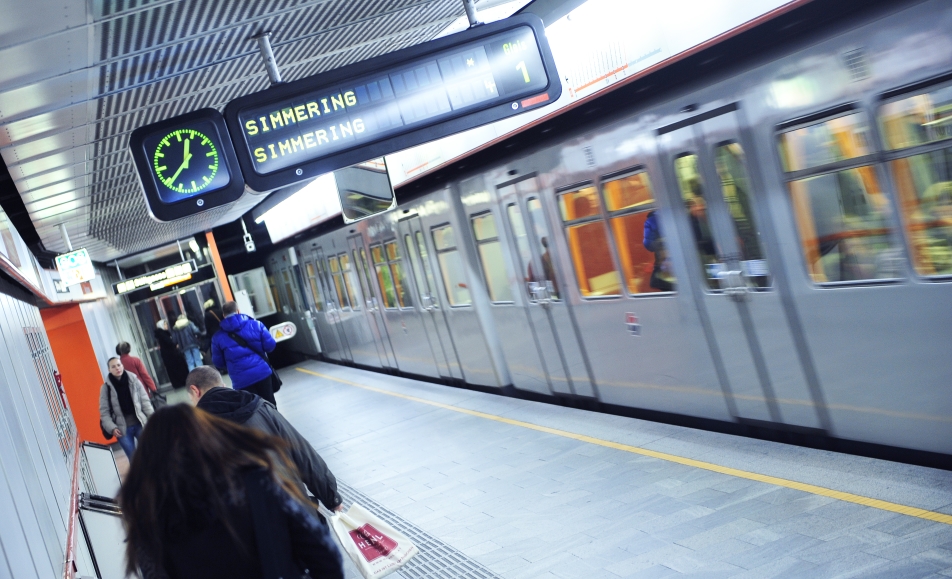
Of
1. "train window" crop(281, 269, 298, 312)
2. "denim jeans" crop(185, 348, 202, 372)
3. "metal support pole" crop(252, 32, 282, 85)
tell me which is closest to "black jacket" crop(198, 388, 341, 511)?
"metal support pole" crop(252, 32, 282, 85)

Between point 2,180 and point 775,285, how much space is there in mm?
7472

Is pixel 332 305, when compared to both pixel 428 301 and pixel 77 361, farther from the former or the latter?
pixel 428 301

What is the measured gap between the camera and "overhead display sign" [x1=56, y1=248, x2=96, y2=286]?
47.2 feet

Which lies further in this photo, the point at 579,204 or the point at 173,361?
the point at 173,361

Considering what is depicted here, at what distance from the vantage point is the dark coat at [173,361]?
27.7 meters

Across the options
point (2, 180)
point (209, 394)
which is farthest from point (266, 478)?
point (2, 180)

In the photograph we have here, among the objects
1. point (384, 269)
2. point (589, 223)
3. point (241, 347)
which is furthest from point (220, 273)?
point (589, 223)

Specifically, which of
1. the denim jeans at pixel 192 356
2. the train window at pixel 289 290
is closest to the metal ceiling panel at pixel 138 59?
the train window at pixel 289 290

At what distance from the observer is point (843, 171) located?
5.53 meters

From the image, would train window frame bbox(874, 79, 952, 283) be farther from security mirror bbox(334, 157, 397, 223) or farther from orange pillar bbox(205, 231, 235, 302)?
orange pillar bbox(205, 231, 235, 302)

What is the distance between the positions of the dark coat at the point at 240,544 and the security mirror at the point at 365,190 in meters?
9.19

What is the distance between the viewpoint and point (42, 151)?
768cm

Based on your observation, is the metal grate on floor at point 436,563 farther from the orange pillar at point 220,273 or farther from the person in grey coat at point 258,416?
the orange pillar at point 220,273

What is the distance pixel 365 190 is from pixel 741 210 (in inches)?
261
